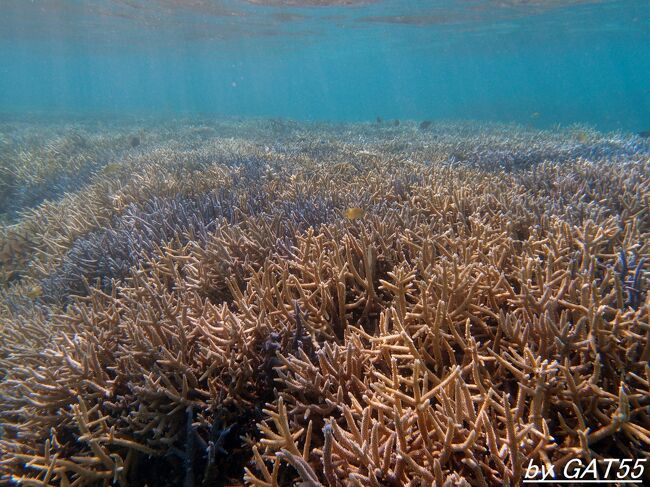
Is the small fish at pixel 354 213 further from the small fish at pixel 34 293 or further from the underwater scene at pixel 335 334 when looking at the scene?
the small fish at pixel 34 293

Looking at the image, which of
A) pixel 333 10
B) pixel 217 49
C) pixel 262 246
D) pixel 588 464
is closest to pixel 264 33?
pixel 333 10

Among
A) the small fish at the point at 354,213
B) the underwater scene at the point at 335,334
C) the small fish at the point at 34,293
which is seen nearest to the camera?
the underwater scene at the point at 335,334

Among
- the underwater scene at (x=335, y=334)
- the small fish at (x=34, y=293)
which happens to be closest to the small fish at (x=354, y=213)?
the underwater scene at (x=335, y=334)

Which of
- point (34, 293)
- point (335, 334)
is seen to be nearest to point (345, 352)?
point (335, 334)

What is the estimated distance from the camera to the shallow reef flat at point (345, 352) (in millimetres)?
1781

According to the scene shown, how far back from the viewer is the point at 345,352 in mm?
2365

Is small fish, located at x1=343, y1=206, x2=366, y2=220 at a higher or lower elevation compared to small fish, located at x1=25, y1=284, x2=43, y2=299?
higher

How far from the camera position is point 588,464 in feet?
5.39

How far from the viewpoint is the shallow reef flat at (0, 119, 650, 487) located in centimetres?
178

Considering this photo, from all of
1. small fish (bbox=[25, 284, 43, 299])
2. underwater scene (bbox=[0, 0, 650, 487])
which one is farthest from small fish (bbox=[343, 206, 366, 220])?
A: small fish (bbox=[25, 284, 43, 299])

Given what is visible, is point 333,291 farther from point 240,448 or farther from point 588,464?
point 588,464

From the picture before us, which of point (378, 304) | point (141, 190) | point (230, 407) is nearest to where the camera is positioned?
point (230, 407)

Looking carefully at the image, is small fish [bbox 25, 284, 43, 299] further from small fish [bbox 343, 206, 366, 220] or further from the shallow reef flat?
small fish [bbox 343, 206, 366, 220]

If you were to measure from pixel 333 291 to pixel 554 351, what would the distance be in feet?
5.37
